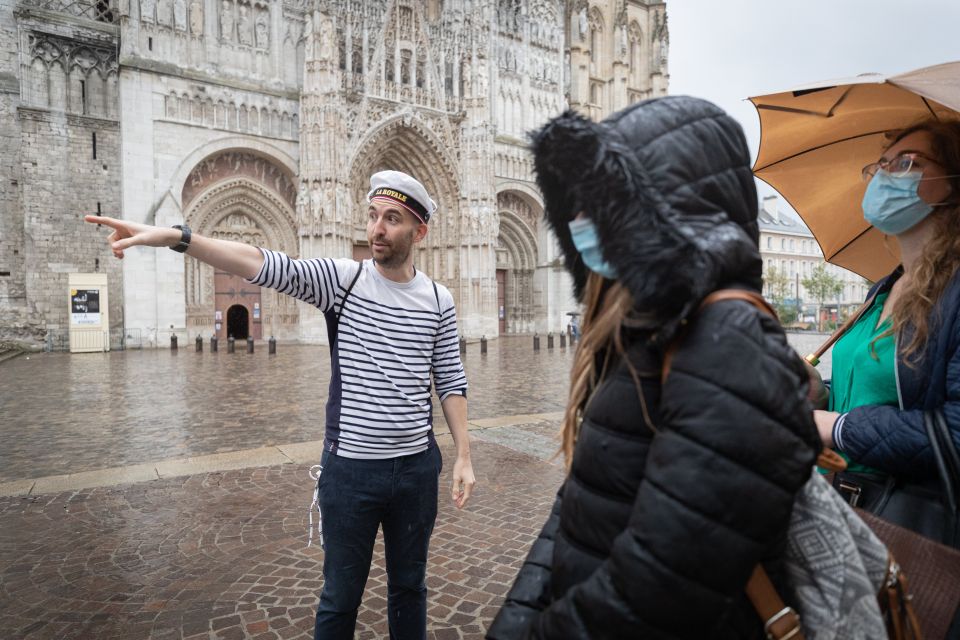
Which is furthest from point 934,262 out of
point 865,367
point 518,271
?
point 518,271

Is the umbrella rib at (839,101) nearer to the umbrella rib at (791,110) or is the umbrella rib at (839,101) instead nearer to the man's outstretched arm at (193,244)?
the umbrella rib at (791,110)

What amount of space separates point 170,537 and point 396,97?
978 inches

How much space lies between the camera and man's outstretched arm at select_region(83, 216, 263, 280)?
1.74 m

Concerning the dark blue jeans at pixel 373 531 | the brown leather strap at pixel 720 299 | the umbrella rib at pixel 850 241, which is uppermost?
the umbrella rib at pixel 850 241

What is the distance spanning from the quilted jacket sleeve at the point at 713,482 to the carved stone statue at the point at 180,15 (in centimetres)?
2652

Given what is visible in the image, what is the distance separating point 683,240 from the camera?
974 mm

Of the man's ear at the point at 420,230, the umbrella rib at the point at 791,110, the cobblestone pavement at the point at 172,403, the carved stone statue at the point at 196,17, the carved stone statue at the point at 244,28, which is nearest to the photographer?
the umbrella rib at the point at 791,110

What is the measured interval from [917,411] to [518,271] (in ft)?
103

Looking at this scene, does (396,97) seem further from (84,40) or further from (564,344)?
(564,344)

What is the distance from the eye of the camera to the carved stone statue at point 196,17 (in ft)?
72.9

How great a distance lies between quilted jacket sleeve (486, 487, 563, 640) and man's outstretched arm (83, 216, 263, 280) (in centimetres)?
121

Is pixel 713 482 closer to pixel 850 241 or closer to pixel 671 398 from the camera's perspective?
pixel 671 398

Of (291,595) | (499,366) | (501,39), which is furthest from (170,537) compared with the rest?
(501,39)

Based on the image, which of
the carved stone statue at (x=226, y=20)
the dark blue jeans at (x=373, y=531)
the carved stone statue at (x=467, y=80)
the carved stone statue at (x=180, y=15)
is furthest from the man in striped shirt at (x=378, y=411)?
the carved stone statue at (x=467, y=80)
